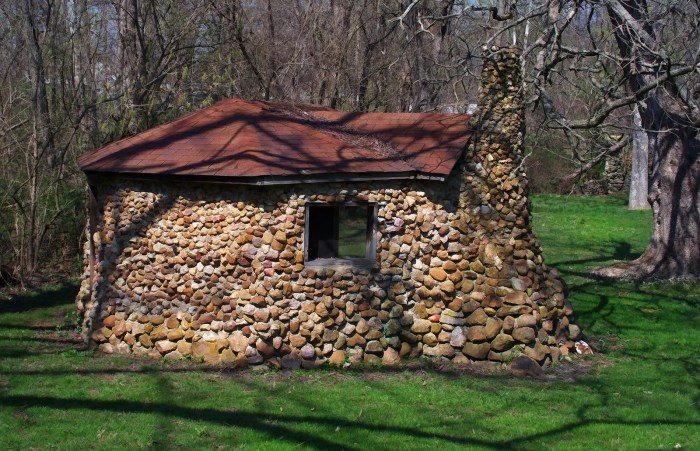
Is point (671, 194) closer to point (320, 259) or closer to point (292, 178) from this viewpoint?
point (320, 259)

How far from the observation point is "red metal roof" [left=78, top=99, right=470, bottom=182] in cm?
934

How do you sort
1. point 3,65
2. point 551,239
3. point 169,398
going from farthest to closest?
point 551,239
point 3,65
point 169,398

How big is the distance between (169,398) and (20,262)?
24.7 feet

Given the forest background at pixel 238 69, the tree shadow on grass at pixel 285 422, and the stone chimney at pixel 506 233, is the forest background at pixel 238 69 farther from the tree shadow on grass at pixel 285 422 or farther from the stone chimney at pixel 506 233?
the tree shadow on grass at pixel 285 422

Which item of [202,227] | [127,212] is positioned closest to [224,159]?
[202,227]

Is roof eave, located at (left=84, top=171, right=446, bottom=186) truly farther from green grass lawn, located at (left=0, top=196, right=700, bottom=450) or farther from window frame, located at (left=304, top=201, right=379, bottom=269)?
green grass lawn, located at (left=0, top=196, right=700, bottom=450)

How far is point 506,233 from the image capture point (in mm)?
10016

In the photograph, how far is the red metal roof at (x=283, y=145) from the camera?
30.6ft

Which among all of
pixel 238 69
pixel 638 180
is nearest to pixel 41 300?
pixel 238 69

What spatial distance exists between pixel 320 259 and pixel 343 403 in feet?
7.32

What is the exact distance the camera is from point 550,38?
1203 centimetres

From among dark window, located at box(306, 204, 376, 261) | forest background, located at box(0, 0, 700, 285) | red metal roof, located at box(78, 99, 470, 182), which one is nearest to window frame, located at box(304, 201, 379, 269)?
dark window, located at box(306, 204, 376, 261)

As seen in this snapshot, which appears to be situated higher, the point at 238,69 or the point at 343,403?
the point at 238,69

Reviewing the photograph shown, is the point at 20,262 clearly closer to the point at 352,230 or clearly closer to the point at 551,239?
the point at 352,230
